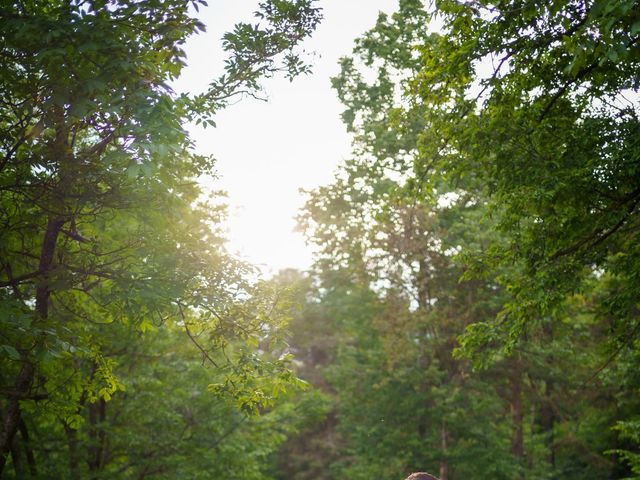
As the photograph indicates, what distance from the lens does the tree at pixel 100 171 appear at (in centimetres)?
522

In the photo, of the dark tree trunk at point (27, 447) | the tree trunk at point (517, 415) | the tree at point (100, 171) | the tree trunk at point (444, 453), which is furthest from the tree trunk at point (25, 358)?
the tree trunk at point (517, 415)

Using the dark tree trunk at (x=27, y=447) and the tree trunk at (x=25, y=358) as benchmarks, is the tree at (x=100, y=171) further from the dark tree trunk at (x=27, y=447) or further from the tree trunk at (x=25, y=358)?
the dark tree trunk at (x=27, y=447)

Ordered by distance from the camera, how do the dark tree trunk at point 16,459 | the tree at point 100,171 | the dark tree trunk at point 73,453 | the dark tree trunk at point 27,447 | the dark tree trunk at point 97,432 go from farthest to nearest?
the dark tree trunk at point 97,432 < the dark tree trunk at point 73,453 < the dark tree trunk at point 27,447 < the dark tree trunk at point 16,459 < the tree at point 100,171

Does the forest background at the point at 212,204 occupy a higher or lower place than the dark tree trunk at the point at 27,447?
higher

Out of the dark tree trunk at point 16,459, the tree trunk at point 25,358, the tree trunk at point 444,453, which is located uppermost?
the tree trunk at point 25,358

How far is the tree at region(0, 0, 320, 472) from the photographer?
5.22m

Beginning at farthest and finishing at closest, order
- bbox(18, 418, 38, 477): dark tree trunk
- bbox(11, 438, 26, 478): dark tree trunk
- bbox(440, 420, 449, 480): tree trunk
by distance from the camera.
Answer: bbox(440, 420, 449, 480): tree trunk, bbox(18, 418, 38, 477): dark tree trunk, bbox(11, 438, 26, 478): dark tree trunk

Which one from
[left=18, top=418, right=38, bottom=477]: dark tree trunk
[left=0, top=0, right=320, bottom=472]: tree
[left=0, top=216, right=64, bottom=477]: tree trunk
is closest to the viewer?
[left=0, top=0, right=320, bottom=472]: tree

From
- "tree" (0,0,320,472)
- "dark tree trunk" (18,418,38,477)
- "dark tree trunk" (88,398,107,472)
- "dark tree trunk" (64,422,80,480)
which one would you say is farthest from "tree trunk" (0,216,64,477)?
"dark tree trunk" (88,398,107,472)

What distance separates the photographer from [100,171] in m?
6.97

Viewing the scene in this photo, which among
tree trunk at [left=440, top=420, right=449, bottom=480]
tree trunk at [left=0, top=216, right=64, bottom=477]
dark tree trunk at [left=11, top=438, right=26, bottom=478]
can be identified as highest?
tree trunk at [left=0, top=216, right=64, bottom=477]

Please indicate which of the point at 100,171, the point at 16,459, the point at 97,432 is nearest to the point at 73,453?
the point at 97,432

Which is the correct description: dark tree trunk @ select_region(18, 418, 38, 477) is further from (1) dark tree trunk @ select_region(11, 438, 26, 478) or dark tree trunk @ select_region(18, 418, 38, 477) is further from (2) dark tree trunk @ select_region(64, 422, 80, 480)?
(2) dark tree trunk @ select_region(64, 422, 80, 480)

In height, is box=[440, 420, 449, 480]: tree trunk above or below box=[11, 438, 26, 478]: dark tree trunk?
below
